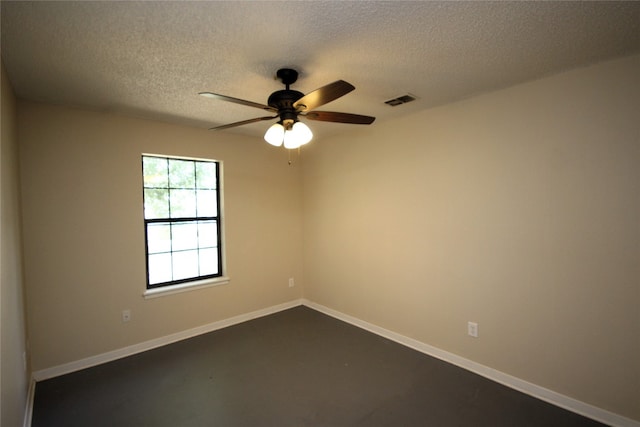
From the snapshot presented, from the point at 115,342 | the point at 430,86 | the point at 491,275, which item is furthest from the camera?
the point at 115,342

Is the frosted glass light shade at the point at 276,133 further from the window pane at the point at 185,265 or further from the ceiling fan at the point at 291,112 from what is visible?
the window pane at the point at 185,265

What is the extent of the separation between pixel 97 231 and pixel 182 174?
1032mm

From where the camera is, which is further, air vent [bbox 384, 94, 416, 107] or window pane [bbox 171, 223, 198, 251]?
window pane [bbox 171, 223, 198, 251]

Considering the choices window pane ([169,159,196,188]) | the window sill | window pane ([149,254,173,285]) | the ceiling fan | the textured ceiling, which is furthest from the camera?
window pane ([169,159,196,188])

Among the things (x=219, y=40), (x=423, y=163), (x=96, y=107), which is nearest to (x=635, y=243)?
(x=423, y=163)

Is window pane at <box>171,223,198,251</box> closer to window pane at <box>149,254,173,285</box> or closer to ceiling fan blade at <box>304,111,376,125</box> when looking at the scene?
window pane at <box>149,254,173,285</box>

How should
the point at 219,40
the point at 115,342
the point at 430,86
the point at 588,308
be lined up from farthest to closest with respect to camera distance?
1. the point at 115,342
2. the point at 430,86
3. the point at 588,308
4. the point at 219,40

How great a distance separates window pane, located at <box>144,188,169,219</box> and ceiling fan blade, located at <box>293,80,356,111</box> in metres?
2.19

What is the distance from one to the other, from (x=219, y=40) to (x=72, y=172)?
208 centimetres

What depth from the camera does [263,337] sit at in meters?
3.45

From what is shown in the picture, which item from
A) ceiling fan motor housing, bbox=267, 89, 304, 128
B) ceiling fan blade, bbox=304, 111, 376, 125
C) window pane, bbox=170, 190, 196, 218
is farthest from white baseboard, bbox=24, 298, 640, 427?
ceiling fan motor housing, bbox=267, 89, 304, 128

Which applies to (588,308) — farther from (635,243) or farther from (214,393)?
(214,393)

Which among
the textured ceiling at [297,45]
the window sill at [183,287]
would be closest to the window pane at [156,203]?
the window sill at [183,287]

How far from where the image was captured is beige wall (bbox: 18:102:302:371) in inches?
105
